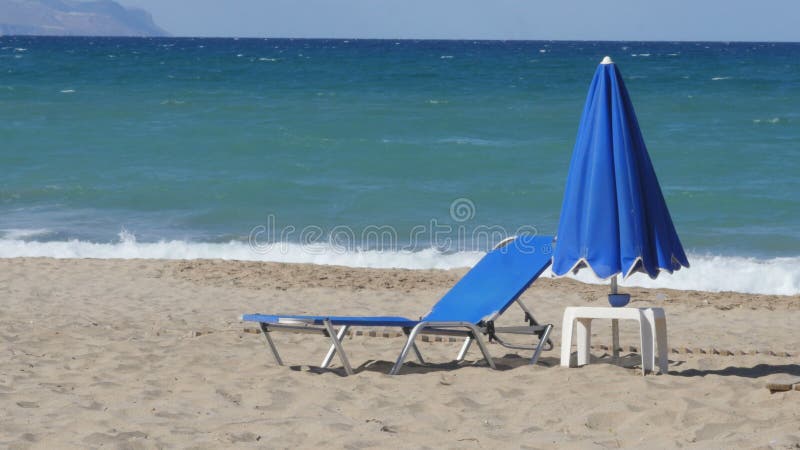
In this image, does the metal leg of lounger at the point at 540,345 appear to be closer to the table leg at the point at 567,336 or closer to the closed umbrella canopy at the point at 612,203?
the table leg at the point at 567,336

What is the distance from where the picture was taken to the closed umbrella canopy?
5.37 meters

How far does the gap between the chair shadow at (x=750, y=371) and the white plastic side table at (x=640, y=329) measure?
0.81 feet

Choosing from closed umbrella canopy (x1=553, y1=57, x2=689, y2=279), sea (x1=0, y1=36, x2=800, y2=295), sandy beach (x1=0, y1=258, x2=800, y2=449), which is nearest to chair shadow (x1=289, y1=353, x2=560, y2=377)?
sandy beach (x1=0, y1=258, x2=800, y2=449)

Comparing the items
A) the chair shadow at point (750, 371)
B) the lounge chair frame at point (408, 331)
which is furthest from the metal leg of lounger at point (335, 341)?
the chair shadow at point (750, 371)

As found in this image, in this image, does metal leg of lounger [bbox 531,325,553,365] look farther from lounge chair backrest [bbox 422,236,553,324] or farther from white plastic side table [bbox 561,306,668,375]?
lounge chair backrest [bbox 422,236,553,324]

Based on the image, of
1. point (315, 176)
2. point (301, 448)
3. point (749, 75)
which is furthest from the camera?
point (749, 75)

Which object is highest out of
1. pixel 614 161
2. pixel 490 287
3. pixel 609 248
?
pixel 614 161

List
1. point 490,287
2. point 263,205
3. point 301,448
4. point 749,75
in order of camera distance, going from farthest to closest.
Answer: point 749,75 → point 263,205 → point 490,287 → point 301,448

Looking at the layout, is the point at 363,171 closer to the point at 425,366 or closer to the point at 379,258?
the point at 379,258

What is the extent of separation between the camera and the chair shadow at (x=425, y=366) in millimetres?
5977

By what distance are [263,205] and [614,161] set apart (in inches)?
422

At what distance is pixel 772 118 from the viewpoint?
85.5ft

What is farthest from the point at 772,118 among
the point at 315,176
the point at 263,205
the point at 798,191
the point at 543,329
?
the point at 543,329

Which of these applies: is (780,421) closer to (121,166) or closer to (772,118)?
(121,166)
